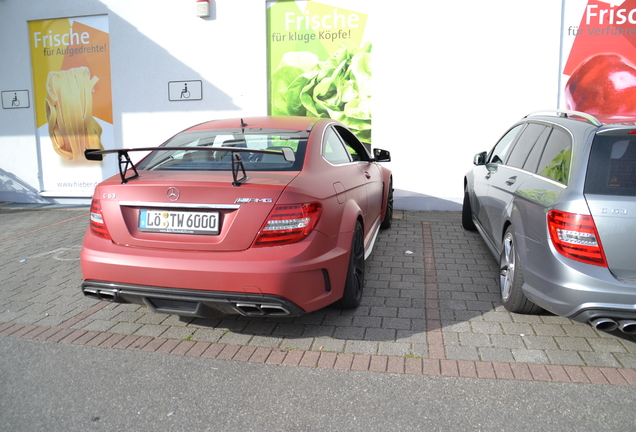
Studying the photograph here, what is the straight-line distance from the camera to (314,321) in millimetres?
4023

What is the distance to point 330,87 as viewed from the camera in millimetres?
8984

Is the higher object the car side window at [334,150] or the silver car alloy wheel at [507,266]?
the car side window at [334,150]

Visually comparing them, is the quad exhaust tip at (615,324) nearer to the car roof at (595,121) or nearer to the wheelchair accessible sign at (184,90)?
the car roof at (595,121)

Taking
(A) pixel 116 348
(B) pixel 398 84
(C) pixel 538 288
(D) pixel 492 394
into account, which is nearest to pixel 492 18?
(B) pixel 398 84

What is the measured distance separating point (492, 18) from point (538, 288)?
238 inches

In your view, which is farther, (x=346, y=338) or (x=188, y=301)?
(x=346, y=338)

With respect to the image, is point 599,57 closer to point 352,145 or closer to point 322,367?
point 352,145

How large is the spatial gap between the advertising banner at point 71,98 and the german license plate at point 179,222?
7.46 metres

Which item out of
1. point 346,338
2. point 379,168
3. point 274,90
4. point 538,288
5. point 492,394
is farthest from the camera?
point 274,90

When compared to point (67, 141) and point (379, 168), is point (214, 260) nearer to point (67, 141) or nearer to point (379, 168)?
point (379, 168)

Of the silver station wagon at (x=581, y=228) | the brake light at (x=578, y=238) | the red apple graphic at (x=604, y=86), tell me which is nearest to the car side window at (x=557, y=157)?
the silver station wagon at (x=581, y=228)

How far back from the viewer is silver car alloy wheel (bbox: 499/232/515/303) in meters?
4.04

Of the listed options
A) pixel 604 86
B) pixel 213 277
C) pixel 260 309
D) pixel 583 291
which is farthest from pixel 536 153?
pixel 604 86

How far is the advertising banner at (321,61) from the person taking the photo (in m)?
8.77
